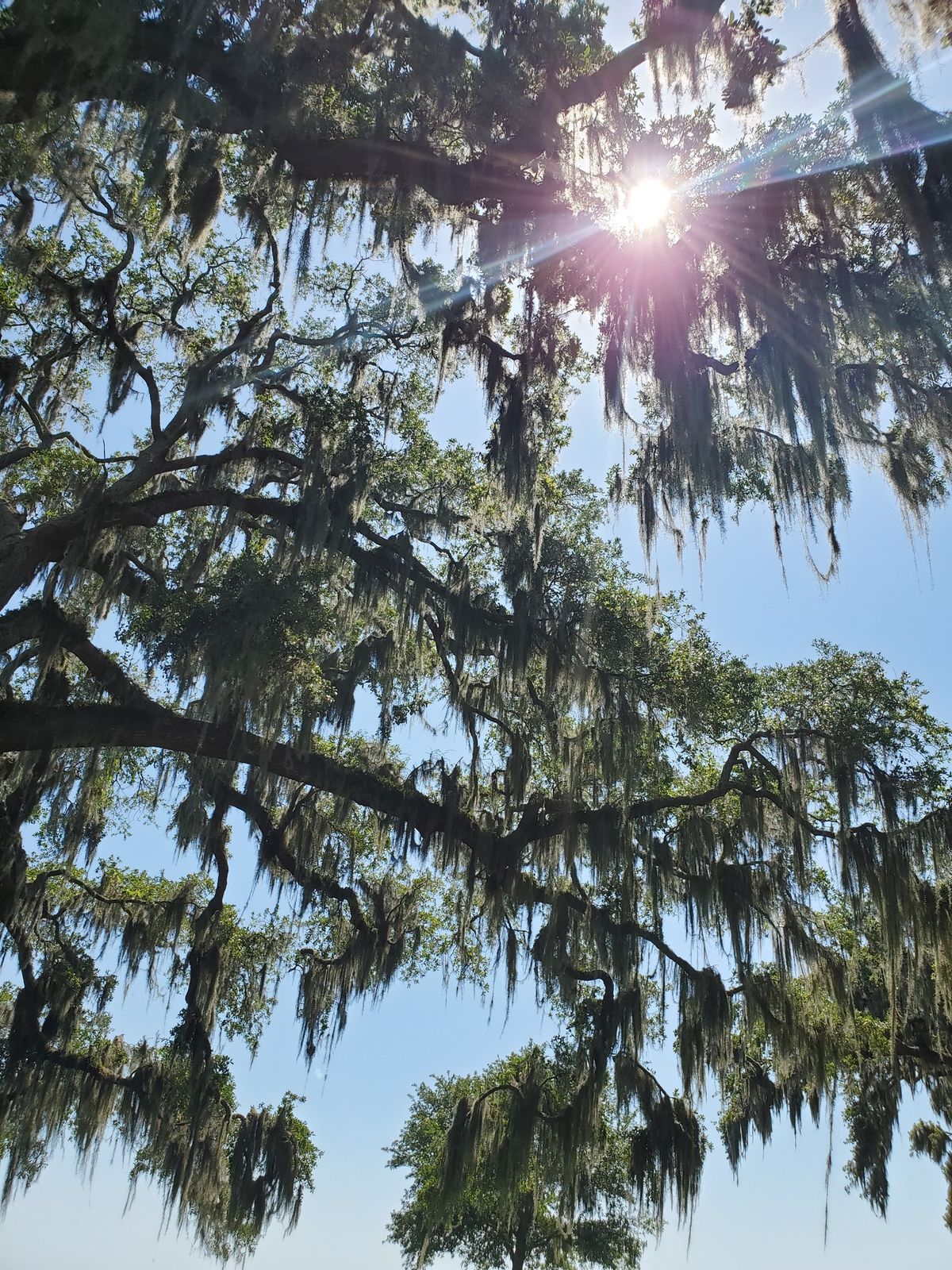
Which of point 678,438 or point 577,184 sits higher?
point 577,184

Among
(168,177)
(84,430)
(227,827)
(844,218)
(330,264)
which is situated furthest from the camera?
(84,430)

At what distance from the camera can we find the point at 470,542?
1198cm

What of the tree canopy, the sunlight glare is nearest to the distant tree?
the tree canopy

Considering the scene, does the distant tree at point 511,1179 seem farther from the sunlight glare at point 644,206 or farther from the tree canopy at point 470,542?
the sunlight glare at point 644,206

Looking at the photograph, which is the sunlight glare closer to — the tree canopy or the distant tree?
the tree canopy

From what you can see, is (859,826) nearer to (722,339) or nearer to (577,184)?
(722,339)

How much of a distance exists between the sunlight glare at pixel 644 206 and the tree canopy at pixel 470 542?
104mm

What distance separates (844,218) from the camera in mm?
8305

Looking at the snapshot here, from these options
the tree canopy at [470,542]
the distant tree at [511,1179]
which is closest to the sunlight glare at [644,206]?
the tree canopy at [470,542]

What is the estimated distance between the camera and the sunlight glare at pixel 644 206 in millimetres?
9102

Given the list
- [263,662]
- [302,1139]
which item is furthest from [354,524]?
[302,1139]

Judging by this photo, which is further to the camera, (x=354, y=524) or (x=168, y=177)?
(x=354, y=524)

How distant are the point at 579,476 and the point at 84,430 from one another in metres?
7.43

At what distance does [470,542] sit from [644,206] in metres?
4.71
